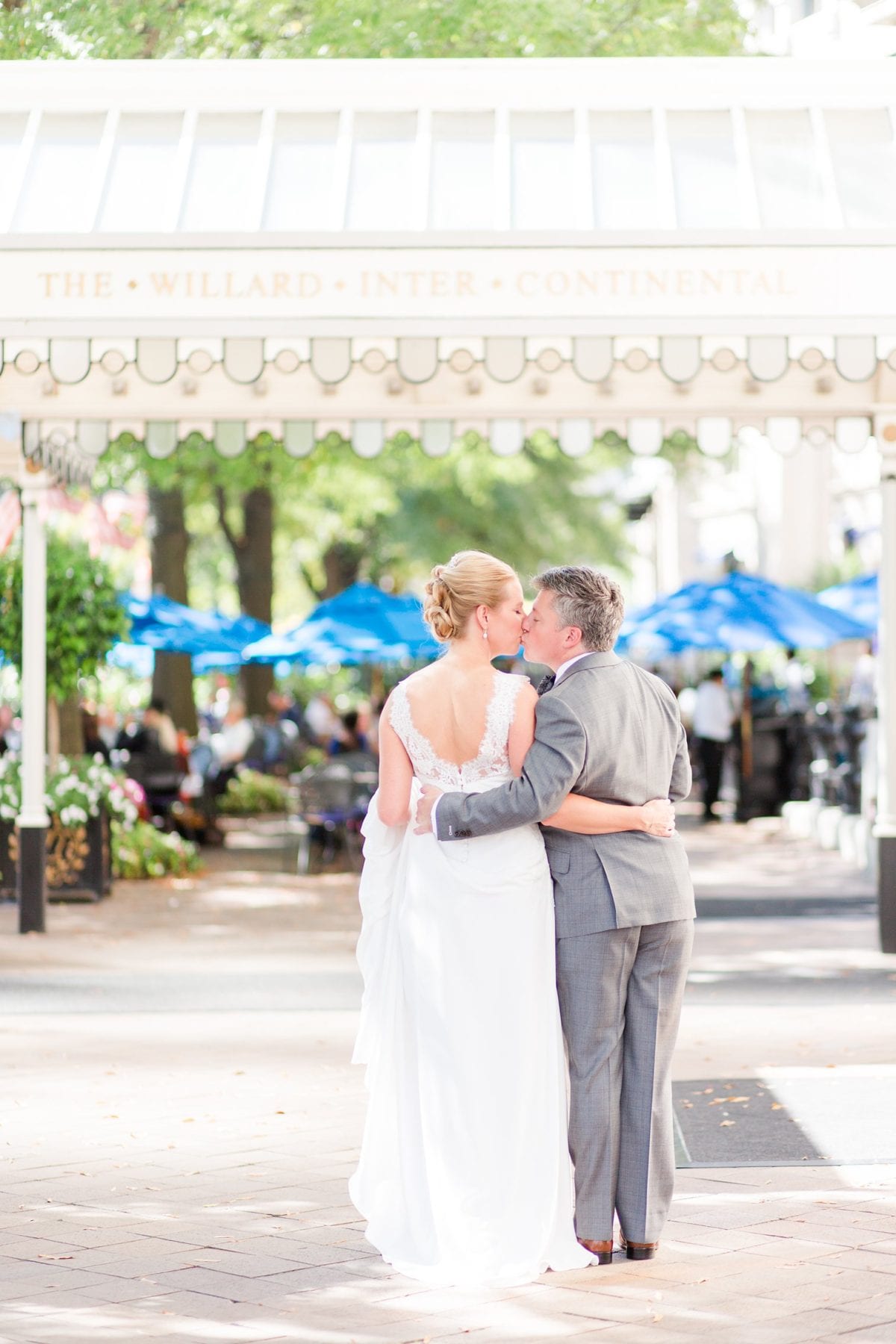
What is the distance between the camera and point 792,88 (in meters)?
9.69

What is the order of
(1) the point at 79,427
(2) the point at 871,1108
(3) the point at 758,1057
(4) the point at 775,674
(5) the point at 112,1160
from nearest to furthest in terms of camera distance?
(5) the point at 112,1160 → (2) the point at 871,1108 → (3) the point at 758,1057 → (1) the point at 79,427 → (4) the point at 775,674

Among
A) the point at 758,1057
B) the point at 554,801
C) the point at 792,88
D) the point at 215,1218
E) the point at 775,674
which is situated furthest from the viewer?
the point at 775,674

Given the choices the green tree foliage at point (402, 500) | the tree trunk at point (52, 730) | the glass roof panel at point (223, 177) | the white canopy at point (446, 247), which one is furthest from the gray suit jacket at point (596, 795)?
the green tree foliage at point (402, 500)

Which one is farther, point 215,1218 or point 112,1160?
point 112,1160

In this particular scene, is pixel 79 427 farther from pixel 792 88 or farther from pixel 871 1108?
pixel 871 1108

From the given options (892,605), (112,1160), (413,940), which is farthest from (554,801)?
(892,605)

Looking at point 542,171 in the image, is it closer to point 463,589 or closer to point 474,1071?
point 463,589

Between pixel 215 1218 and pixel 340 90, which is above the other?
pixel 340 90

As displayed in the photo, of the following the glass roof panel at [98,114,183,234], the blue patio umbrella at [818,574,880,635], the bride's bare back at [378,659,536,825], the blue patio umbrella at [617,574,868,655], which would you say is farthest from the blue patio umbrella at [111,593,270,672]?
the bride's bare back at [378,659,536,825]

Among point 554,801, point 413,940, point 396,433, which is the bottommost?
point 413,940

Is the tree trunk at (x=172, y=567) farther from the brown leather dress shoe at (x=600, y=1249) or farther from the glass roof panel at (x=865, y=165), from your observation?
the brown leather dress shoe at (x=600, y=1249)

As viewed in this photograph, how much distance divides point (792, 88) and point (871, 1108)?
542 centimetres

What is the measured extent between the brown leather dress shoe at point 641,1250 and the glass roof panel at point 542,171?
16.9 feet

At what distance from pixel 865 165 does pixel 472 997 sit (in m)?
5.71
